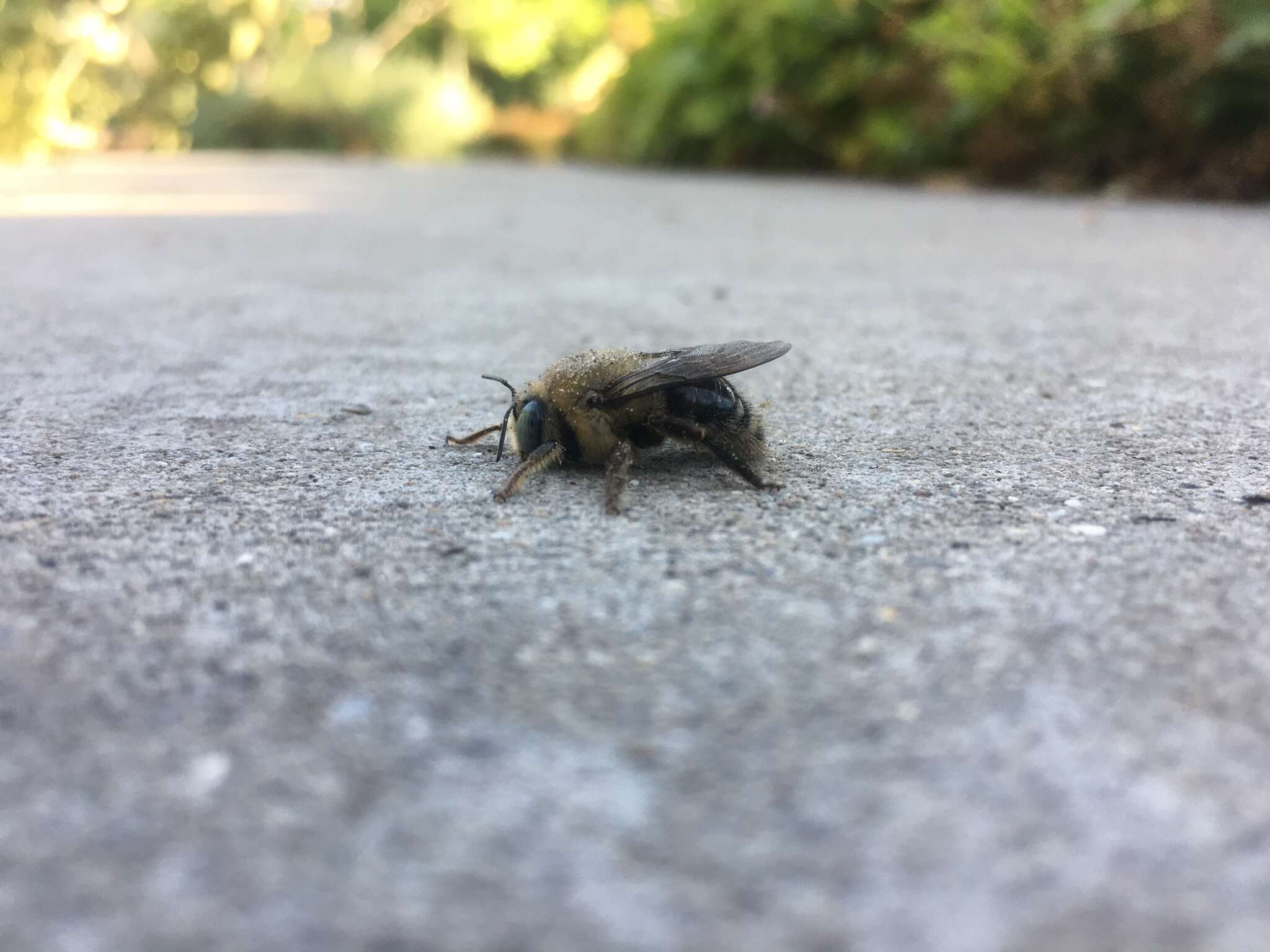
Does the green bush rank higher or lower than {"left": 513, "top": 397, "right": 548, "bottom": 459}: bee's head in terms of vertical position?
higher

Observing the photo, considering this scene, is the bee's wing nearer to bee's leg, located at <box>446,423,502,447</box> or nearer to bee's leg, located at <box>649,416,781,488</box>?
bee's leg, located at <box>649,416,781,488</box>

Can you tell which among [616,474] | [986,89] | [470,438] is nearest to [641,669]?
[616,474]

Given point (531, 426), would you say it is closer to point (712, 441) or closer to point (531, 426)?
point (531, 426)

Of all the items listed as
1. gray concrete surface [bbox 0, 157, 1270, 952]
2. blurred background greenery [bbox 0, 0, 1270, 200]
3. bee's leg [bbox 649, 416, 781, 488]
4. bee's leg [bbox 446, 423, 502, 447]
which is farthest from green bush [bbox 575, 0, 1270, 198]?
bee's leg [bbox 446, 423, 502, 447]

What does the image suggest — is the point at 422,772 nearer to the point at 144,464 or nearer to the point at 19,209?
the point at 144,464

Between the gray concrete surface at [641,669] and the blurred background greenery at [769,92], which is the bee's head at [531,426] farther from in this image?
the blurred background greenery at [769,92]

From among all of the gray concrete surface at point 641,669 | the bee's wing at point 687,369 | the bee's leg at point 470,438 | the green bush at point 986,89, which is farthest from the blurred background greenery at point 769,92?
the bee's leg at point 470,438
